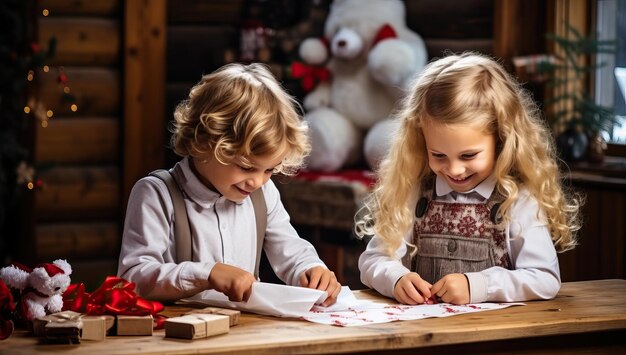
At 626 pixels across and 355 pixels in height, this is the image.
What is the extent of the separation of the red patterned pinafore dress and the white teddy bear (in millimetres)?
2683

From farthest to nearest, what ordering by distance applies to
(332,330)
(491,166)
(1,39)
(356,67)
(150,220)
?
(356,67) < (1,39) < (491,166) < (150,220) < (332,330)

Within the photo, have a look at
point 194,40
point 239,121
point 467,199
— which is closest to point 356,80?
point 194,40

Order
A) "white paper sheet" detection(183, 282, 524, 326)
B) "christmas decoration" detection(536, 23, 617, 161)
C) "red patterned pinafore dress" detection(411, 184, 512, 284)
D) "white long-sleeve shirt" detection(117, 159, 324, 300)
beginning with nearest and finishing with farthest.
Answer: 1. "white paper sheet" detection(183, 282, 524, 326)
2. "white long-sleeve shirt" detection(117, 159, 324, 300)
3. "red patterned pinafore dress" detection(411, 184, 512, 284)
4. "christmas decoration" detection(536, 23, 617, 161)

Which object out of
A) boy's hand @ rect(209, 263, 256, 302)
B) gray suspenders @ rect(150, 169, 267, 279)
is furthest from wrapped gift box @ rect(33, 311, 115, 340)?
gray suspenders @ rect(150, 169, 267, 279)

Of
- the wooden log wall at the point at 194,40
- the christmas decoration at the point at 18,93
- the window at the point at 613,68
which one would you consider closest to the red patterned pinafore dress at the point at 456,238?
the window at the point at 613,68

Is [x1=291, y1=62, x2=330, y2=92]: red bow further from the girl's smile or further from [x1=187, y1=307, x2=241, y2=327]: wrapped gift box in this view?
[x1=187, y1=307, x2=241, y2=327]: wrapped gift box

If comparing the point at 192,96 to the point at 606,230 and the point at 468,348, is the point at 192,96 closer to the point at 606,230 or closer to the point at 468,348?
the point at 468,348

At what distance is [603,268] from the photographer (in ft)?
14.7

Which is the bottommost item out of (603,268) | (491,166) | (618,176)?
(603,268)

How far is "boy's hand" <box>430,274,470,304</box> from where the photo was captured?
225 cm

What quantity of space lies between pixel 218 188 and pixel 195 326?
1.77 ft

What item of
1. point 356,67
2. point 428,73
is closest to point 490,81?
point 428,73

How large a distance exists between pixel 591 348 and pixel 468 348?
0.30m

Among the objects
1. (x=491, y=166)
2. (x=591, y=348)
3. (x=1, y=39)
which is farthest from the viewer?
(x=1, y=39)
